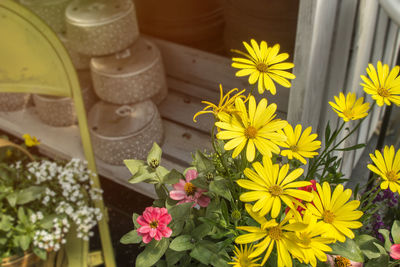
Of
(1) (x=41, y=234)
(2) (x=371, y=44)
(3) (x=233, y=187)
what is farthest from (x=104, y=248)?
(2) (x=371, y=44)

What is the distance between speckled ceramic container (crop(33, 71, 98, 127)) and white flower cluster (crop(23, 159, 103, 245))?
0.45 metres

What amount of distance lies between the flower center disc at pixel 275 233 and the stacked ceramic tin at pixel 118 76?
1.25m

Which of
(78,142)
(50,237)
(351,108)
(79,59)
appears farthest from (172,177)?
(79,59)

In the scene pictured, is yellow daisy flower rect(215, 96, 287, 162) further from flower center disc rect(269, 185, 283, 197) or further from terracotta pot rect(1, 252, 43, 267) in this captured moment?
terracotta pot rect(1, 252, 43, 267)

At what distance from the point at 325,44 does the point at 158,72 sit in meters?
1.01

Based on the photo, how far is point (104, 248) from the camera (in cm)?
177

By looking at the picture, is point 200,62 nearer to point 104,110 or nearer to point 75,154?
point 104,110

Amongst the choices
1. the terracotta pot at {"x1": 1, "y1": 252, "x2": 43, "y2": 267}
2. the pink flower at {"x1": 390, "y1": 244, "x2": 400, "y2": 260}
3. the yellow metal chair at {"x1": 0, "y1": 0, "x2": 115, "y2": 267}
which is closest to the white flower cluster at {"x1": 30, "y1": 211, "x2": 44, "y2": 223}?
the terracotta pot at {"x1": 1, "y1": 252, "x2": 43, "y2": 267}

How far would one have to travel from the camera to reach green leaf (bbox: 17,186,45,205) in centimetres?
160

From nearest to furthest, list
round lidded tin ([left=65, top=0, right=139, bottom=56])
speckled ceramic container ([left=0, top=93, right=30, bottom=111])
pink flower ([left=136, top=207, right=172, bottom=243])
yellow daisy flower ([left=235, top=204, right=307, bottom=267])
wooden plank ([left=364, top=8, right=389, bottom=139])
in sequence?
1. yellow daisy flower ([left=235, top=204, right=307, bottom=267])
2. pink flower ([left=136, top=207, right=172, bottom=243])
3. wooden plank ([left=364, top=8, right=389, bottom=139])
4. round lidded tin ([left=65, top=0, right=139, bottom=56])
5. speckled ceramic container ([left=0, top=93, right=30, bottom=111])

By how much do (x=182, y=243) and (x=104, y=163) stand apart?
1284 mm

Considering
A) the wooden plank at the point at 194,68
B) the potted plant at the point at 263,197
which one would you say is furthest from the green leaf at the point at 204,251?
the wooden plank at the point at 194,68

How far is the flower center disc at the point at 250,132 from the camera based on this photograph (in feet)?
2.28

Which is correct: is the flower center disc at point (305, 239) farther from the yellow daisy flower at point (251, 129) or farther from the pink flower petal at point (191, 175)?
the pink flower petal at point (191, 175)
